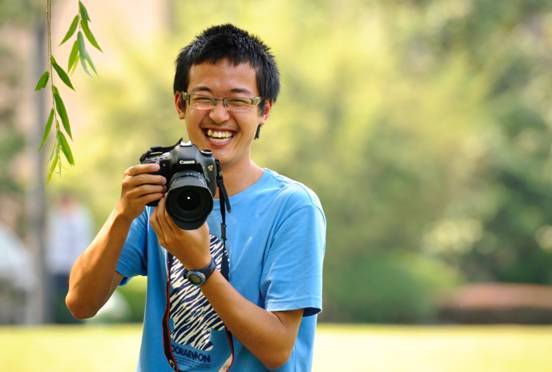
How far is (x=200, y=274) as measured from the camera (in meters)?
3.08

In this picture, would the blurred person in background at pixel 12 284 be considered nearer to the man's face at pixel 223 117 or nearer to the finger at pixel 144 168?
the man's face at pixel 223 117

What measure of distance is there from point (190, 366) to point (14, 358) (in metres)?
6.79

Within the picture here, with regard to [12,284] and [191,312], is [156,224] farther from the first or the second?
[12,284]

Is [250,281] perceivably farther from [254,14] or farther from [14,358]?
[254,14]

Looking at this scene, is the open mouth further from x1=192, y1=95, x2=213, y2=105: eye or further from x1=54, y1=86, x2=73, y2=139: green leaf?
x1=54, y1=86, x2=73, y2=139: green leaf

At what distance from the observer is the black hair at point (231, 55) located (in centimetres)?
341

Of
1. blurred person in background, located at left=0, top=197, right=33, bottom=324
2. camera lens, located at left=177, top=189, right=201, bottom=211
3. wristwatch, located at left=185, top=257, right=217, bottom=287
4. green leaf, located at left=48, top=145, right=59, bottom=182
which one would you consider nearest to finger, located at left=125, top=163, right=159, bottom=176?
camera lens, located at left=177, top=189, right=201, bottom=211

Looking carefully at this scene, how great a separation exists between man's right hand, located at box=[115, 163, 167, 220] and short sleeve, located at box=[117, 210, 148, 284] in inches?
10.8

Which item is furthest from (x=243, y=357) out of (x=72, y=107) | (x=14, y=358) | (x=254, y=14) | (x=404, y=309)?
(x=72, y=107)

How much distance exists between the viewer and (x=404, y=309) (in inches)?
877

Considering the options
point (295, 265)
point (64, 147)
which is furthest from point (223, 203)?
point (64, 147)

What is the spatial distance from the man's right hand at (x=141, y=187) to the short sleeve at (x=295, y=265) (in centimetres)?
35

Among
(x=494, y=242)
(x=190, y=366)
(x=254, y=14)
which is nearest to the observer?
(x=190, y=366)

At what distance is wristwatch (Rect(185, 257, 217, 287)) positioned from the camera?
3084 mm
